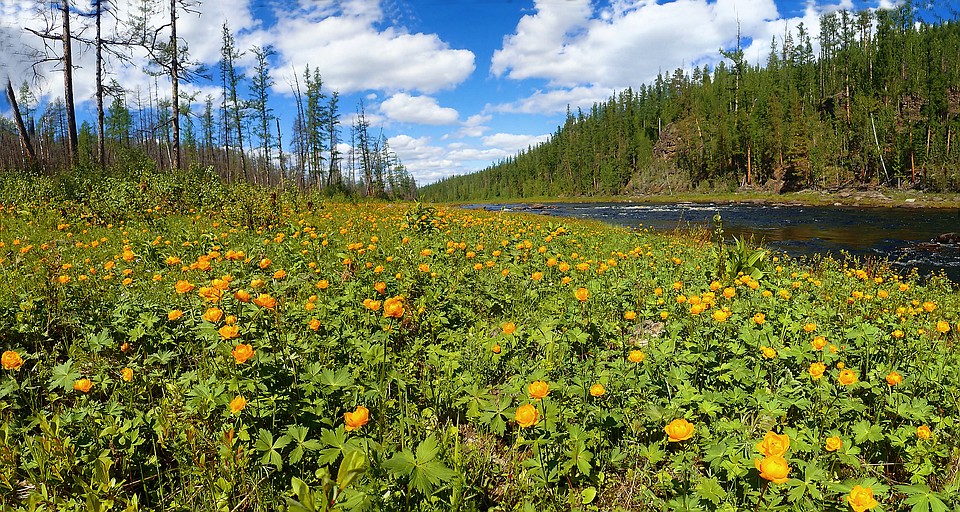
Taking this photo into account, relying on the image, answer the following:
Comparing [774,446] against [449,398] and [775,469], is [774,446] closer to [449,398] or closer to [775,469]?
[775,469]

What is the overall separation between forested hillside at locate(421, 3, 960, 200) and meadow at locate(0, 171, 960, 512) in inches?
1812

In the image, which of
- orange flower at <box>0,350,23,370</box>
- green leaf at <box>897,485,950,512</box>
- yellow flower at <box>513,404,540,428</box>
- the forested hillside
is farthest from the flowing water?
the forested hillside

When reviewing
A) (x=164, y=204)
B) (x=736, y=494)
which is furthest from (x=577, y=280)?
(x=164, y=204)

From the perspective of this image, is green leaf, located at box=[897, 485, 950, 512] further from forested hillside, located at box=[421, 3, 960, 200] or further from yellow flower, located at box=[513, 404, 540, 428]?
forested hillside, located at box=[421, 3, 960, 200]

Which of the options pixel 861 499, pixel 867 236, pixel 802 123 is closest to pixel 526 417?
pixel 861 499

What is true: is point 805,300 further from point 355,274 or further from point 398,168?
point 398,168

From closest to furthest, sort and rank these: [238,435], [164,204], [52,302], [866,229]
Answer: [238,435] → [52,302] → [164,204] → [866,229]

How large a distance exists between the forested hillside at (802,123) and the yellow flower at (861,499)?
156 ft

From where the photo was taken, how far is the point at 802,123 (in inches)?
1885

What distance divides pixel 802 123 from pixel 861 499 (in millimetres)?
59845

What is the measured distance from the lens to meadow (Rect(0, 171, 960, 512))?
168cm

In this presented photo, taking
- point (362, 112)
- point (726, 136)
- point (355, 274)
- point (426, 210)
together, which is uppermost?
point (362, 112)

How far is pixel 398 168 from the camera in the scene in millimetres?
66812

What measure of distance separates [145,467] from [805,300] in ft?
16.7
